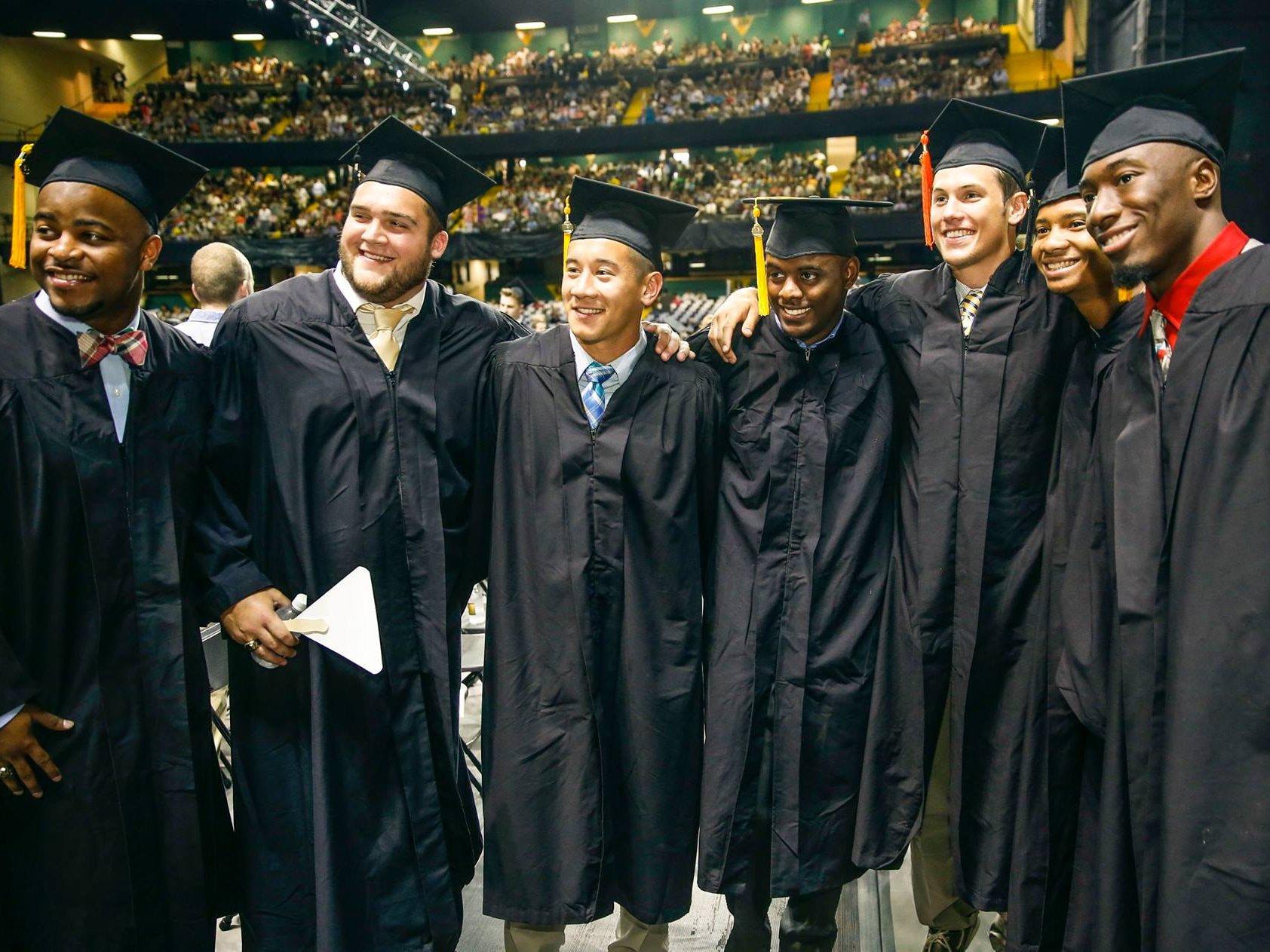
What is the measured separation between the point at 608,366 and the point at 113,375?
1209mm

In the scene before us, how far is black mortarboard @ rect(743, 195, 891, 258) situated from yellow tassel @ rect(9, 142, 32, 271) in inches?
69.9

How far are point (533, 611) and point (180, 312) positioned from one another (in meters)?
18.8

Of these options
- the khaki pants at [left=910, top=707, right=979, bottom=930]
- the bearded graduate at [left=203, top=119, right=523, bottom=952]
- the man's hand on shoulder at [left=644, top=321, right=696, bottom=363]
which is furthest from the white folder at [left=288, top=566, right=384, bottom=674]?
the khaki pants at [left=910, top=707, right=979, bottom=930]

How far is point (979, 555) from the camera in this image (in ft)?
8.22

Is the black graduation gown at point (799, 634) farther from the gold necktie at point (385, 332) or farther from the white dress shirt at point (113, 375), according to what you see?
the white dress shirt at point (113, 375)

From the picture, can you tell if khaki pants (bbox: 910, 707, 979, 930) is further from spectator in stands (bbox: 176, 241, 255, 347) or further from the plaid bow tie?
spectator in stands (bbox: 176, 241, 255, 347)

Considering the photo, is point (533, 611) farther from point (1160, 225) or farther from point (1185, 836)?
point (1160, 225)

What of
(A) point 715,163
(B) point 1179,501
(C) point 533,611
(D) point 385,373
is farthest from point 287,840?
(A) point 715,163

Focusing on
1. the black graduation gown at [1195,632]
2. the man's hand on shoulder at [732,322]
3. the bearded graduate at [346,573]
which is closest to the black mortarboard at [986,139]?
the man's hand on shoulder at [732,322]

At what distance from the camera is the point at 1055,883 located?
8.05 ft

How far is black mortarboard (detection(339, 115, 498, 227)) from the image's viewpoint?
2674 millimetres

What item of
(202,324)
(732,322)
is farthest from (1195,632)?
(202,324)

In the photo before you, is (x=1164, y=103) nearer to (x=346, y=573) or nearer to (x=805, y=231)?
(x=805, y=231)

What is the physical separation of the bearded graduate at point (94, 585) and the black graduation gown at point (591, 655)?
78 cm
